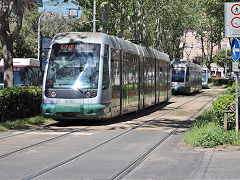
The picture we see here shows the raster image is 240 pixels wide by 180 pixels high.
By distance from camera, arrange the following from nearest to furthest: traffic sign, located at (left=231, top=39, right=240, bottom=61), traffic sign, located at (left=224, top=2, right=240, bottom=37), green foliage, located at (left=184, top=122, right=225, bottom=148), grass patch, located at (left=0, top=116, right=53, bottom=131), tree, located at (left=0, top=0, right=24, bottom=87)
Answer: green foliage, located at (left=184, top=122, right=225, bottom=148), traffic sign, located at (left=224, top=2, right=240, bottom=37), traffic sign, located at (left=231, top=39, right=240, bottom=61), grass patch, located at (left=0, top=116, right=53, bottom=131), tree, located at (left=0, top=0, right=24, bottom=87)

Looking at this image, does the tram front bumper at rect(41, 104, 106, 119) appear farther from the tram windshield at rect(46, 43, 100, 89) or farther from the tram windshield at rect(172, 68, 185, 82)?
the tram windshield at rect(172, 68, 185, 82)

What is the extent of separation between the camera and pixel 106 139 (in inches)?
549

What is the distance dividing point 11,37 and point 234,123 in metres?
10.6

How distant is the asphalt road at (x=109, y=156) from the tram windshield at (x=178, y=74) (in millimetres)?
28791

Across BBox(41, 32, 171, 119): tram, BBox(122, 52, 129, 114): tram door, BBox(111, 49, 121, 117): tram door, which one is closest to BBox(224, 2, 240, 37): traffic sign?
BBox(41, 32, 171, 119): tram


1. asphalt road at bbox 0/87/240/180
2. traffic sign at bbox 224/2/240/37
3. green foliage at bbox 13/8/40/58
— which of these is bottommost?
asphalt road at bbox 0/87/240/180

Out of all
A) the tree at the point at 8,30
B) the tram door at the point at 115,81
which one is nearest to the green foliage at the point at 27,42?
Result: the tree at the point at 8,30

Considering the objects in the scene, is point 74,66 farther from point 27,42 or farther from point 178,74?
point 27,42

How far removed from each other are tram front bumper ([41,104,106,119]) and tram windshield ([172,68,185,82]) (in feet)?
93.4

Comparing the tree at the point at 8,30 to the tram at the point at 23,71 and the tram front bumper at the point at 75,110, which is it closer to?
the tram front bumper at the point at 75,110

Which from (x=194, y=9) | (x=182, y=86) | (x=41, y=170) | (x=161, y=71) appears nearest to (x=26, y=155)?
(x=41, y=170)

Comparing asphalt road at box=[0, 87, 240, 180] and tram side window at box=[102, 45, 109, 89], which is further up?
tram side window at box=[102, 45, 109, 89]

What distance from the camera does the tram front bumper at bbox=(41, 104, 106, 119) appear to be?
56.4 ft

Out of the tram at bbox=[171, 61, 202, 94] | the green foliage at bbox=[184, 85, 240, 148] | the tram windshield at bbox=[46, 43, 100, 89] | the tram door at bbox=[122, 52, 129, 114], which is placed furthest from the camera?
the tram at bbox=[171, 61, 202, 94]
